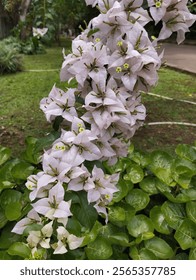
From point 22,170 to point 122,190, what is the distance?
0.43 meters

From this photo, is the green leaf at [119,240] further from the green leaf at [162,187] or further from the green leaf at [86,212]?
the green leaf at [162,187]

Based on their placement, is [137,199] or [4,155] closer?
[137,199]

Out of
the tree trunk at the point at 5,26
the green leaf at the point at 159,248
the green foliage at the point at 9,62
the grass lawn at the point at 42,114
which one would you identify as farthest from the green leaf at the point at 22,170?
the tree trunk at the point at 5,26

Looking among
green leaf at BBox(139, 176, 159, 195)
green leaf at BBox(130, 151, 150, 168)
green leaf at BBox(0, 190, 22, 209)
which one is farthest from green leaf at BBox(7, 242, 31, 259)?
green leaf at BBox(130, 151, 150, 168)

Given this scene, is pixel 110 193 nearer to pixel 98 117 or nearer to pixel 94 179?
pixel 94 179

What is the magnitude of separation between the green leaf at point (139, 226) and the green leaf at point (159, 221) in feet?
0.10

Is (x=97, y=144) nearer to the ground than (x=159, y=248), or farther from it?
farther from it

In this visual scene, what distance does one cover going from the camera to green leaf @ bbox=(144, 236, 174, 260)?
120 cm

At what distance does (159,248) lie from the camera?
4.00 feet

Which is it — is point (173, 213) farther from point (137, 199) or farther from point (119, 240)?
point (119, 240)

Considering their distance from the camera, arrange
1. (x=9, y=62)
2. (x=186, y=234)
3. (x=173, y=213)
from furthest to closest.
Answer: (x=9, y=62)
(x=173, y=213)
(x=186, y=234)

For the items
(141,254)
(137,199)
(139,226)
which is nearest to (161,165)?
(137,199)

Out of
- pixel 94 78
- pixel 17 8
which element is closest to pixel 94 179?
pixel 94 78

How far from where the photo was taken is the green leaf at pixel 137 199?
1380mm
